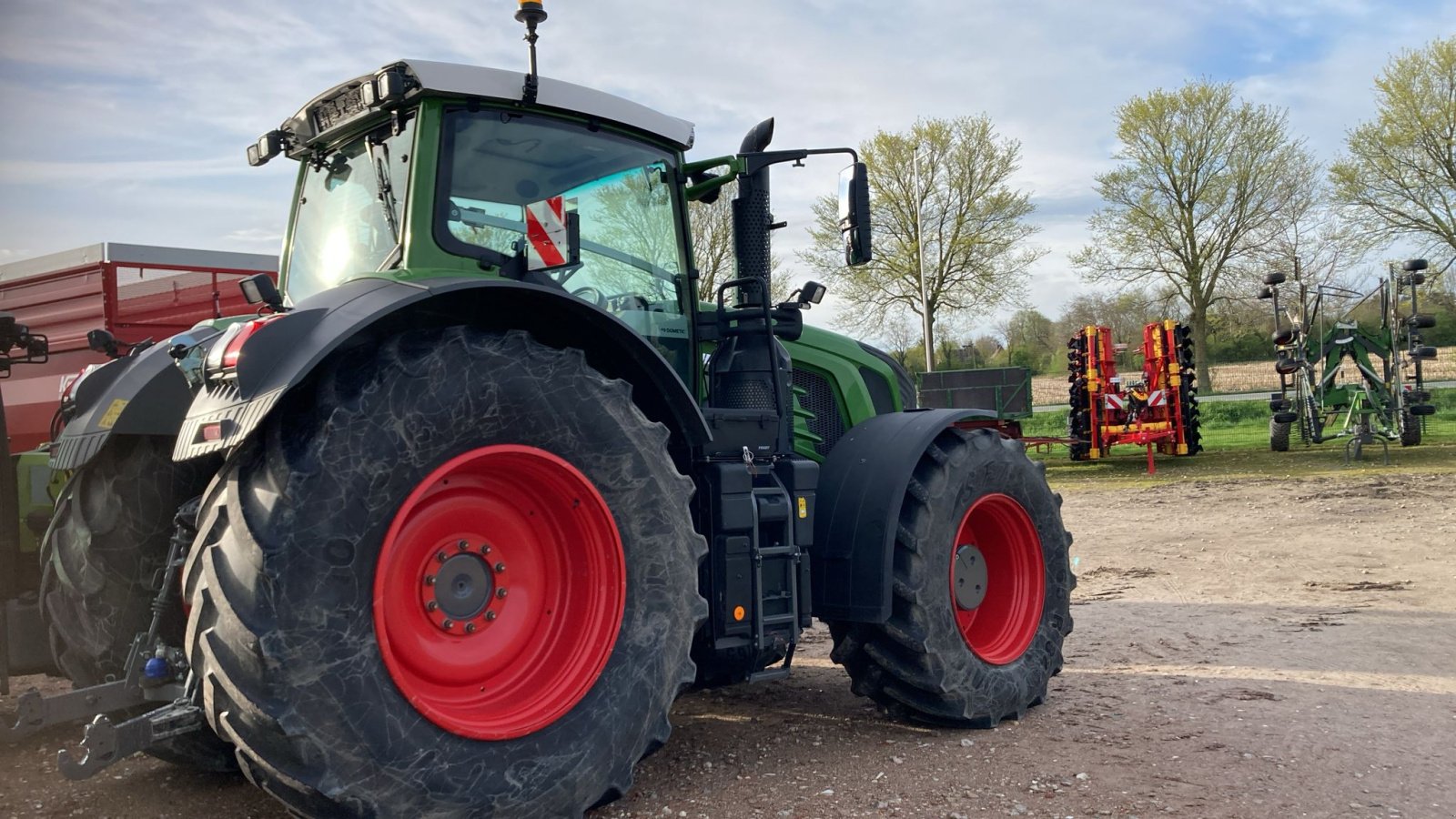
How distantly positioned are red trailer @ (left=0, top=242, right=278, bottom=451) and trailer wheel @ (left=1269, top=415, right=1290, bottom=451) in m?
15.3

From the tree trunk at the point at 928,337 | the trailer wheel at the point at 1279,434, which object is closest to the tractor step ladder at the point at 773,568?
the trailer wheel at the point at 1279,434

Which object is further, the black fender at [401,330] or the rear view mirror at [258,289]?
the rear view mirror at [258,289]

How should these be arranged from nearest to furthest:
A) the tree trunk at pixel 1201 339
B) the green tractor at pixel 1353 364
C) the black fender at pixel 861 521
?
the black fender at pixel 861 521, the green tractor at pixel 1353 364, the tree trunk at pixel 1201 339

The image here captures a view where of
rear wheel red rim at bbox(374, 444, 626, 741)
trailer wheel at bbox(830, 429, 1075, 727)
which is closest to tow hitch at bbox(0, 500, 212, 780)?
rear wheel red rim at bbox(374, 444, 626, 741)

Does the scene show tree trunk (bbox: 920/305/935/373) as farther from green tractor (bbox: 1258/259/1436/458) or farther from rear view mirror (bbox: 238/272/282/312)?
rear view mirror (bbox: 238/272/282/312)

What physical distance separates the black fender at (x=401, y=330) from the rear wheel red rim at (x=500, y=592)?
0.44m

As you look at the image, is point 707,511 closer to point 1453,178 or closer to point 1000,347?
point 1453,178

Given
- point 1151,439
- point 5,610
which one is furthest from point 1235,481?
point 5,610

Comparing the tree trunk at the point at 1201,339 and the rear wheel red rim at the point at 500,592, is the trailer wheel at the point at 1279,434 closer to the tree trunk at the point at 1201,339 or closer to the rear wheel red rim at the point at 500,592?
the tree trunk at the point at 1201,339

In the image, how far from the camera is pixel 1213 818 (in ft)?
11.2

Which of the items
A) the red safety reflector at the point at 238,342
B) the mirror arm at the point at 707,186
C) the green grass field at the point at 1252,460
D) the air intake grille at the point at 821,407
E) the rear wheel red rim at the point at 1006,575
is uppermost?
the mirror arm at the point at 707,186

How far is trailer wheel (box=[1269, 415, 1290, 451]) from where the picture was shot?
57.8 ft

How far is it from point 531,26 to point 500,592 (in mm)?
1900

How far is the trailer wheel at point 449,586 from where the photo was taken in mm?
2641
